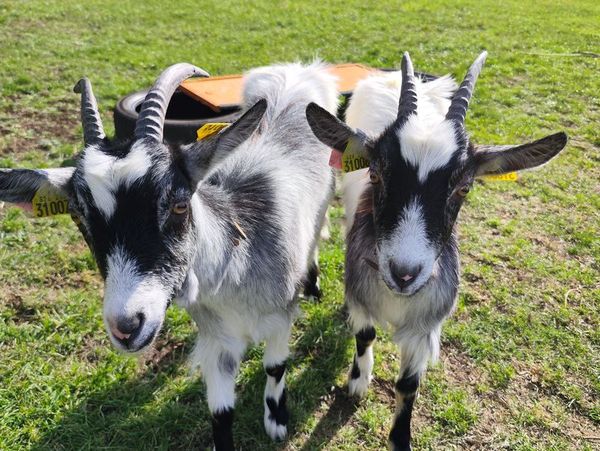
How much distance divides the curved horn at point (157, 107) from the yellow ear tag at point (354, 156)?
0.97m

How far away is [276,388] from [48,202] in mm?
1658

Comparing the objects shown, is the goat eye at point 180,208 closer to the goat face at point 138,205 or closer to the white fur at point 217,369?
the goat face at point 138,205

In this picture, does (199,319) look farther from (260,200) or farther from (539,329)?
(539,329)

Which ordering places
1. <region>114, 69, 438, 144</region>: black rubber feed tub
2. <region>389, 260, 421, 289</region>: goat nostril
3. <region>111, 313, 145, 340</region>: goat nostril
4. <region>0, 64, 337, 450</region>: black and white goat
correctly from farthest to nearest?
<region>114, 69, 438, 144</region>: black rubber feed tub, <region>389, 260, 421, 289</region>: goat nostril, <region>0, 64, 337, 450</region>: black and white goat, <region>111, 313, 145, 340</region>: goat nostril

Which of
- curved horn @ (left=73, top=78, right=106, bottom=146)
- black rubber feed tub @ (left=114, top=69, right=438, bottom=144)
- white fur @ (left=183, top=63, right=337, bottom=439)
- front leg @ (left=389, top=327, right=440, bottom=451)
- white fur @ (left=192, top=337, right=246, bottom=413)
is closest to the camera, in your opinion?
curved horn @ (left=73, top=78, right=106, bottom=146)

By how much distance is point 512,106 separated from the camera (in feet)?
26.5

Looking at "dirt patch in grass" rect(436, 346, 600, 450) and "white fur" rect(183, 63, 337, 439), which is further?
"dirt patch in grass" rect(436, 346, 600, 450)

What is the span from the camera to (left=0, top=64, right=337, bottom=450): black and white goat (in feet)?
6.86

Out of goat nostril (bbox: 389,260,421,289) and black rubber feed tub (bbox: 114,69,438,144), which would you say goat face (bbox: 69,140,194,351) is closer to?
goat nostril (bbox: 389,260,421,289)

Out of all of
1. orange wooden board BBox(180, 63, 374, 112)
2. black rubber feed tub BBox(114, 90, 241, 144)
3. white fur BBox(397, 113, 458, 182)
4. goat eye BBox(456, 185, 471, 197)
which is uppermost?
white fur BBox(397, 113, 458, 182)

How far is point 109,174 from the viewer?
212 centimetres

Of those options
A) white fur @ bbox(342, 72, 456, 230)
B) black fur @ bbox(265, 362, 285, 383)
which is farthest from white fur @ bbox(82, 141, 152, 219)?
white fur @ bbox(342, 72, 456, 230)

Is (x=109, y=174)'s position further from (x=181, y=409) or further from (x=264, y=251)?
(x=181, y=409)

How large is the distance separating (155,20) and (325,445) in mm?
10857
